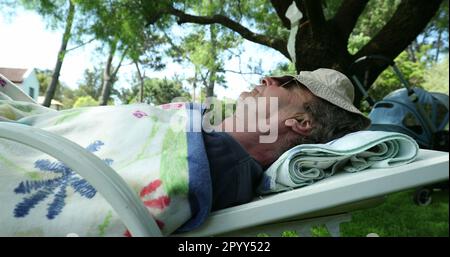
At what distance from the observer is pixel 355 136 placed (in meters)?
0.86

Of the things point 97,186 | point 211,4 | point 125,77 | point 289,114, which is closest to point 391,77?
point 211,4

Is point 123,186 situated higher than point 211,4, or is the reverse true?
point 211,4

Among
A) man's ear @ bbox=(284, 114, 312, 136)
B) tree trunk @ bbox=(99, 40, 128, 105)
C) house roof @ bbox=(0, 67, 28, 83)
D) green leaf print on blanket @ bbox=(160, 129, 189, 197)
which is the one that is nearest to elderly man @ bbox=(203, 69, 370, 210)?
man's ear @ bbox=(284, 114, 312, 136)

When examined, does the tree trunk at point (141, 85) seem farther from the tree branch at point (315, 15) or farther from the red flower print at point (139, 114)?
the red flower print at point (139, 114)

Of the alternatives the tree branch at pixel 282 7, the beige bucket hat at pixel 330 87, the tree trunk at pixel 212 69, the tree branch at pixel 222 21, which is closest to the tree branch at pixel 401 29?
the tree branch at pixel 282 7

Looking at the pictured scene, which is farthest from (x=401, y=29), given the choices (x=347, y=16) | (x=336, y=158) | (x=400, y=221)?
(x=336, y=158)

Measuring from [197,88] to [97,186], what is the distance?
9.74 feet

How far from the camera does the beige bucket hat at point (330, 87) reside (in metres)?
1.04

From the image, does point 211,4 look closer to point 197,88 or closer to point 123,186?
point 197,88

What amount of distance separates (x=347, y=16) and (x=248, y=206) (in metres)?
2.86

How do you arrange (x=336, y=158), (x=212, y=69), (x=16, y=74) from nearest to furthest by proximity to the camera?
1. (x=336, y=158)
2. (x=16, y=74)
3. (x=212, y=69)

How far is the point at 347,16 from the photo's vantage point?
3197mm

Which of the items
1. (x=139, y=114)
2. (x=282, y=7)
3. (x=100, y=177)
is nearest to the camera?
(x=100, y=177)

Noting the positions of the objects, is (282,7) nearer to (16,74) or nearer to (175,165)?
(16,74)
